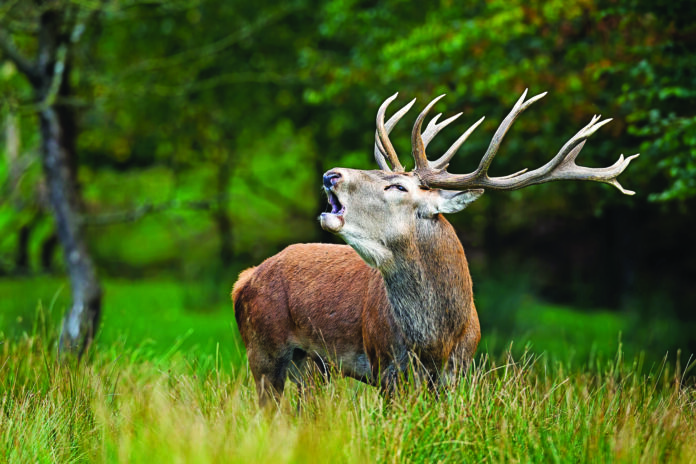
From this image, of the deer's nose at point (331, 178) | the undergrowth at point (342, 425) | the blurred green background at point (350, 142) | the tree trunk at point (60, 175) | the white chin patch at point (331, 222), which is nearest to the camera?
the undergrowth at point (342, 425)

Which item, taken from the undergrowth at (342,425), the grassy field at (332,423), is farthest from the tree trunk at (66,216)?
the undergrowth at (342,425)

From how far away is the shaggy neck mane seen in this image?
466 cm

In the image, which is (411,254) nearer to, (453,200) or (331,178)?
(453,200)

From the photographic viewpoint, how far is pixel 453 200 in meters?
4.73

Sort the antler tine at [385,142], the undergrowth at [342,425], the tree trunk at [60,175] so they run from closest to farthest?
the undergrowth at [342,425]
the antler tine at [385,142]
the tree trunk at [60,175]

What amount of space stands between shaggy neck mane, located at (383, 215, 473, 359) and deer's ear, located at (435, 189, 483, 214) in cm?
10

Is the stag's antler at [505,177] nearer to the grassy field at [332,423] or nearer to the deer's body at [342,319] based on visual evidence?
the deer's body at [342,319]

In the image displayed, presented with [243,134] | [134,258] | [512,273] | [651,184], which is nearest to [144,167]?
[134,258]

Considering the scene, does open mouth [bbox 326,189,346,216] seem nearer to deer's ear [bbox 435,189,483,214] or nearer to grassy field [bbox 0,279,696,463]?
deer's ear [bbox 435,189,483,214]

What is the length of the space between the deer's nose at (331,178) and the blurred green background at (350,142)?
1534mm

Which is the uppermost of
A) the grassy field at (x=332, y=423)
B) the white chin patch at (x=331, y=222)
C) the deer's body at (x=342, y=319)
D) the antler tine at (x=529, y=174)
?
the antler tine at (x=529, y=174)

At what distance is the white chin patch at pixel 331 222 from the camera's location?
14.6 feet

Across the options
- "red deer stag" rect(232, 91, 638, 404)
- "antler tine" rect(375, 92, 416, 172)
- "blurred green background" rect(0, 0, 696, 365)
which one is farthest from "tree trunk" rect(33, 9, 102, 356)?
"antler tine" rect(375, 92, 416, 172)

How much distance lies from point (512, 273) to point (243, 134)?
739cm
